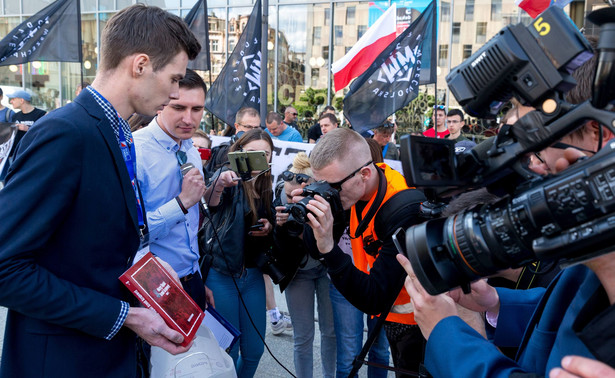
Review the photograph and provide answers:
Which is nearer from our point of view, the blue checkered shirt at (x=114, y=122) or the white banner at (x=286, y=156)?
the blue checkered shirt at (x=114, y=122)

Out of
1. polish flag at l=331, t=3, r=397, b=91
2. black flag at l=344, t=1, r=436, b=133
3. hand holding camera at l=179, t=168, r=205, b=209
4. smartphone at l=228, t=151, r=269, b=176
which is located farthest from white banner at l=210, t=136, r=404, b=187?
hand holding camera at l=179, t=168, r=205, b=209

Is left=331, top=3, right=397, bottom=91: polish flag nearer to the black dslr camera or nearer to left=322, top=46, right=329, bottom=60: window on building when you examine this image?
the black dslr camera

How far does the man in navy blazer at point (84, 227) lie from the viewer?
1347mm

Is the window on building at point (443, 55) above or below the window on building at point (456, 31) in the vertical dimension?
below

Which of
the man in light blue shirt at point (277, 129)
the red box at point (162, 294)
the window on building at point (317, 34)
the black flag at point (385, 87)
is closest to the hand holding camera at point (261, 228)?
the red box at point (162, 294)

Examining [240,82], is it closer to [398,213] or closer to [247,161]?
[247,161]

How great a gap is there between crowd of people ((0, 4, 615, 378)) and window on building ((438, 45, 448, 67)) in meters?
9.69

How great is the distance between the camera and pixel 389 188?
8.48 ft

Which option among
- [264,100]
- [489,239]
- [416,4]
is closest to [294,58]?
[416,4]

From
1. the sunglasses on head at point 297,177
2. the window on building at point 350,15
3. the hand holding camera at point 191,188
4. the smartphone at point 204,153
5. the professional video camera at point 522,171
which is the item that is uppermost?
the window on building at point 350,15

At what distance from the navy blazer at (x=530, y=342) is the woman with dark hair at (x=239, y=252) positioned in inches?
75.1

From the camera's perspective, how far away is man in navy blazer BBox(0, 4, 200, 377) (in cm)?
135

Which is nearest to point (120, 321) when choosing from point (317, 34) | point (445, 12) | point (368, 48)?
point (368, 48)

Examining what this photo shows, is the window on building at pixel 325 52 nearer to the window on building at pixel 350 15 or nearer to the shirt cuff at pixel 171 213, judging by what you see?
the window on building at pixel 350 15
